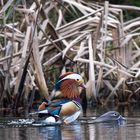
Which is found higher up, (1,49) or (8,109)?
(1,49)

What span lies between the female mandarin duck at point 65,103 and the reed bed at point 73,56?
3.65 ft

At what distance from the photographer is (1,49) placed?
11266 mm

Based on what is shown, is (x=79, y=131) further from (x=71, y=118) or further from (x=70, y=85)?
(x=70, y=85)

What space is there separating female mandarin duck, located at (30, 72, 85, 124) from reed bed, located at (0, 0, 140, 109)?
111 centimetres

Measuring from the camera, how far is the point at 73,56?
12336 mm

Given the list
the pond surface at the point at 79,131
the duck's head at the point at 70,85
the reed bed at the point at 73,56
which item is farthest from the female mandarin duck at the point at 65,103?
the reed bed at the point at 73,56

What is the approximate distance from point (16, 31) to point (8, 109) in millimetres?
1557

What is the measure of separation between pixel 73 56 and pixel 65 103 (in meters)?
3.21

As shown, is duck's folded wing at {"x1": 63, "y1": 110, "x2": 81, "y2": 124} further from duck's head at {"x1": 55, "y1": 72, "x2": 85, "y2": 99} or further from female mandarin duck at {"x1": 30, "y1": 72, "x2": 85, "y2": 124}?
duck's head at {"x1": 55, "y1": 72, "x2": 85, "y2": 99}

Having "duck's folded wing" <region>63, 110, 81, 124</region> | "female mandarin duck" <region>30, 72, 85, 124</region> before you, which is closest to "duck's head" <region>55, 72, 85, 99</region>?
"female mandarin duck" <region>30, 72, 85, 124</region>

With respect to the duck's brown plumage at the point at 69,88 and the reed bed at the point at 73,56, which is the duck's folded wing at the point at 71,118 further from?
the reed bed at the point at 73,56

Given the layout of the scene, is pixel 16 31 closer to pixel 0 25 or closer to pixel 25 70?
pixel 0 25

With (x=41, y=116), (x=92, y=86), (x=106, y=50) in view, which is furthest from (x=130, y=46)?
(x=41, y=116)

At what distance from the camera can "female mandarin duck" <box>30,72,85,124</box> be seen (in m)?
8.96
